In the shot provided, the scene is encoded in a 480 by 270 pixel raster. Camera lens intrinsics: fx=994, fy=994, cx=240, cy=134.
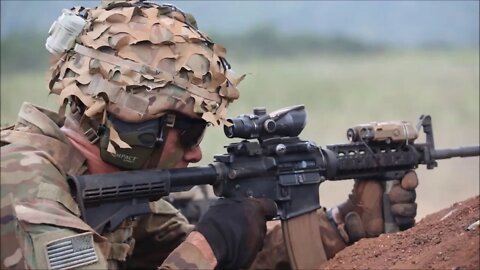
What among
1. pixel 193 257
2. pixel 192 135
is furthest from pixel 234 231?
pixel 192 135

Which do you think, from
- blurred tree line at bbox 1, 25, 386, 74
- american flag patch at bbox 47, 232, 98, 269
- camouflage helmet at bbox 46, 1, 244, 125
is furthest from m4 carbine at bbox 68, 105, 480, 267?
blurred tree line at bbox 1, 25, 386, 74

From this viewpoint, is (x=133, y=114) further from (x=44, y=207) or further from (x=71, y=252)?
(x=71, y=252)

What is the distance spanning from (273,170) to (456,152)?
130 centimetres

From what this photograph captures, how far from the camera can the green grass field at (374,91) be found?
938 centimetres

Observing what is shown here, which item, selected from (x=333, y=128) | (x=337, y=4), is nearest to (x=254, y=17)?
(x=337, y=4)

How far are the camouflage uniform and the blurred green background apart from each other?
4426 mm

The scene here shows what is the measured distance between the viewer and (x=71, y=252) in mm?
3160

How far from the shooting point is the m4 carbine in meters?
3.69

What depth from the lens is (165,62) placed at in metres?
3.68

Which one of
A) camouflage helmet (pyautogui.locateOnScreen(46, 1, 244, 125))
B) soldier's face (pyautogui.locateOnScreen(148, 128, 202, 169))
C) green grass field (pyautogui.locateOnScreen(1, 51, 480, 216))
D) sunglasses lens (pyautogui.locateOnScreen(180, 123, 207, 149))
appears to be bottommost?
green grass field (pyautogui.locateOnScreen(1, 51, 480, 216))

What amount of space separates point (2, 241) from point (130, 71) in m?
0.91

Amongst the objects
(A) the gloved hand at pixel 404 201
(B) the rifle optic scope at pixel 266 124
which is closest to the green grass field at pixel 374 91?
(A) the gloved hand at pixel 404 201

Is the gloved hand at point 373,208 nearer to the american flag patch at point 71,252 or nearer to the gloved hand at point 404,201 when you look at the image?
the gloved hand at point 404,201

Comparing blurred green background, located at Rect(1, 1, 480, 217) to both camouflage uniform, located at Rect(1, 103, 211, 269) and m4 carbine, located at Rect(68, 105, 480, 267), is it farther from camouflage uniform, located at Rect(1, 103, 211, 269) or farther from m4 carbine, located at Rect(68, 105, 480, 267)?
camouflage uniform, located at Rect(1, 103, 211, 269)
